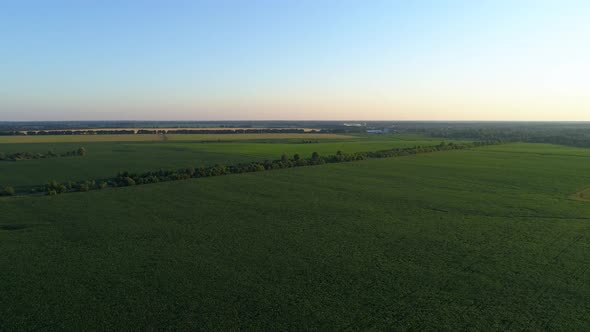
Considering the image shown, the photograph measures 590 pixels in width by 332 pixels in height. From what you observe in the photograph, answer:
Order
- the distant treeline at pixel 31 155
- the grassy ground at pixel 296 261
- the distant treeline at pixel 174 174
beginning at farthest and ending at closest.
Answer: the distant treeline at pixel 31 155 → the distant treeline at pixel 174 174 → the grassy ground at pixel 296 261

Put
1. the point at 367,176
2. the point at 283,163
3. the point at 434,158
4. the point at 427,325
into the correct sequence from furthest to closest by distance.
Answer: the point at 434,158 → the point at 283,163 → the point at 367,176 → the point at 427,325

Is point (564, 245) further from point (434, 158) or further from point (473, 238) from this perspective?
point (434, 158)

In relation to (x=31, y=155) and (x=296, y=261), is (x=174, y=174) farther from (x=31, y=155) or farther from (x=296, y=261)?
(x=31, y=155)

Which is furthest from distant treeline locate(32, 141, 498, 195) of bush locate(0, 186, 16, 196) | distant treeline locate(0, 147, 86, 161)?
distant treeline locate(0, 147, 86, 161)

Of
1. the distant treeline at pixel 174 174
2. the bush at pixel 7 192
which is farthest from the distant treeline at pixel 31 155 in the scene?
the bush at pixel 7 192

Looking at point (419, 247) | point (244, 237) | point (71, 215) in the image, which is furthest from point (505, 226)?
point (71, 215)

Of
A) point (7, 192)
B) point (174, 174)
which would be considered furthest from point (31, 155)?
point (174, 174)

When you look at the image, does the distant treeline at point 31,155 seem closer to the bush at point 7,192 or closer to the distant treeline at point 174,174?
the distant treeline at point 174,174

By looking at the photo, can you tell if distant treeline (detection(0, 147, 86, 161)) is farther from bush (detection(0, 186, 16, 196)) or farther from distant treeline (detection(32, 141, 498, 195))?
bush (detection(0, 186, 16, 196))
